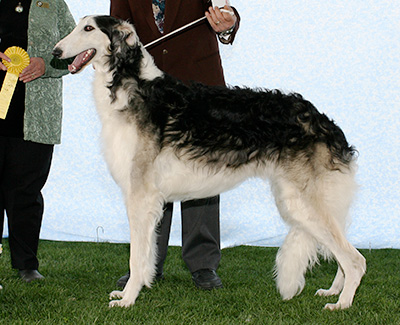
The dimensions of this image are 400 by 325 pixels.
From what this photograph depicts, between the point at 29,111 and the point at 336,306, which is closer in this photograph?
the point at 336,306

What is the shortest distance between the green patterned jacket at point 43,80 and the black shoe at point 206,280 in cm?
158

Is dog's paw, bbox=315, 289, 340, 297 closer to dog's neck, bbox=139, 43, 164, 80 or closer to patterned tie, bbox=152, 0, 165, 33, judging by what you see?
dog's neck, bbox=139, 43, 164, 80

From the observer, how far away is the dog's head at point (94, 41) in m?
3.29

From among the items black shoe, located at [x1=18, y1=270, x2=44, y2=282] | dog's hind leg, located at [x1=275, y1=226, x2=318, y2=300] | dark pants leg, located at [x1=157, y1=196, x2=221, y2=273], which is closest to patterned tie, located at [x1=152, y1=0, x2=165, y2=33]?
dark pants leg, located at [x1=157, y1=196, x2=221, y2=273]

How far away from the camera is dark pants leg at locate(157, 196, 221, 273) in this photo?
4066 millimetres

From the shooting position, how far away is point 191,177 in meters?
3.40

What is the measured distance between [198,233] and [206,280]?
383 millimetres

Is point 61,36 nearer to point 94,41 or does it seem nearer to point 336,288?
point 94,41

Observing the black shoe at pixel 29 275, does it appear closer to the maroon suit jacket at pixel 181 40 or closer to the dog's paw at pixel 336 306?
the maroon suit jacket at pixel 181 40

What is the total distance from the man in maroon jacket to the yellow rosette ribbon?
2.55 feet

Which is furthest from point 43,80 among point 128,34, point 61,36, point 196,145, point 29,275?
point 29,275

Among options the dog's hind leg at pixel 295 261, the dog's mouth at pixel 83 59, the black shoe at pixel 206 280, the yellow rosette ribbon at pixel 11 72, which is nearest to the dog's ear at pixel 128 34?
the dog's mouth at pixel 83 59

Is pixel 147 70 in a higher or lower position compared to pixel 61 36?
lower

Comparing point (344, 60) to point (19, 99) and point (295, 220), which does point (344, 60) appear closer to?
point (295, 220)
